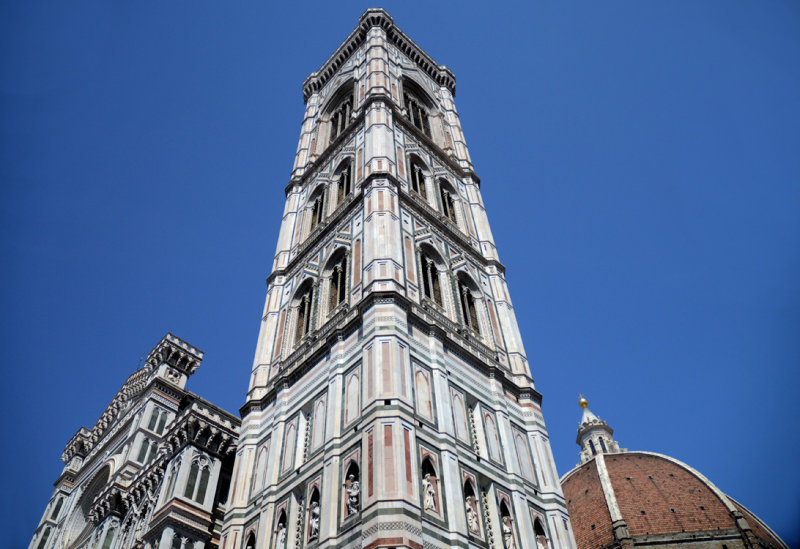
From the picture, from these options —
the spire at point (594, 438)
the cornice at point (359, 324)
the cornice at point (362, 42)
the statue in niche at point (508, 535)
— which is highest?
the spire at point (594, 438)

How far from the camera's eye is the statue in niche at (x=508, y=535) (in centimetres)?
1426

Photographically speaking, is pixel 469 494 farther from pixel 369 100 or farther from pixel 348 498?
pixel 369 100

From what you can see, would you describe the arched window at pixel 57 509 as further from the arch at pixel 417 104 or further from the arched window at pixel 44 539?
the arch at pixel 417 104

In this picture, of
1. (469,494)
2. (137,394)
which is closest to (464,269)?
(469,494)

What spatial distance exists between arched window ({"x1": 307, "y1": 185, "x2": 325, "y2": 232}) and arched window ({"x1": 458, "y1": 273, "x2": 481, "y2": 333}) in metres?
5.86

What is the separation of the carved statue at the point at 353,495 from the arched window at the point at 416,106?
1810 cm

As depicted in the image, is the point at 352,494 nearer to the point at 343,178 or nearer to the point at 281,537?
the point at 281,537

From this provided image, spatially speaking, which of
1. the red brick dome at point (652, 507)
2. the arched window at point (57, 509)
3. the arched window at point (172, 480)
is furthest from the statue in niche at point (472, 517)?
the red brick dome at point (652, 507)

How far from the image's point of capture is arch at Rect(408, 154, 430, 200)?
24.5 m

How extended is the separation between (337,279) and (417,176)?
636 centimetres

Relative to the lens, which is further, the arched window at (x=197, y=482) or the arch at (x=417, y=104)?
the arch at (x=417, y=104)

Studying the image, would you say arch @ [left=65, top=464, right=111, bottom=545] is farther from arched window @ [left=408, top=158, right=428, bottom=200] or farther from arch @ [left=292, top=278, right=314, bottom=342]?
arched window @ [left=408, top=158, right=428, bottom=200]

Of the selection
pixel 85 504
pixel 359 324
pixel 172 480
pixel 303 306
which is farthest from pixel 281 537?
pixel 85 504

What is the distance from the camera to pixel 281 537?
1472 centimetres
